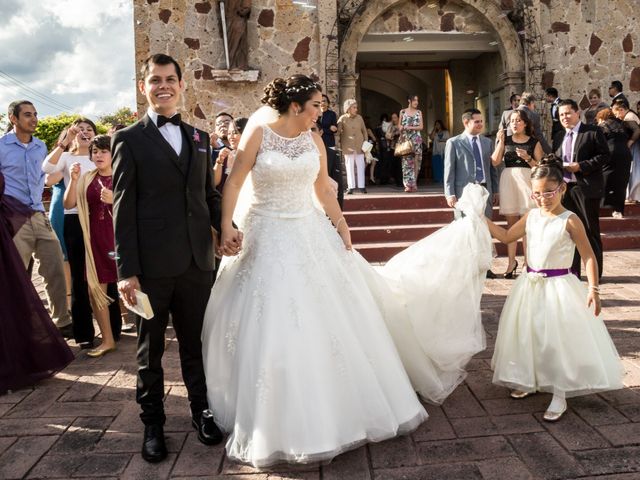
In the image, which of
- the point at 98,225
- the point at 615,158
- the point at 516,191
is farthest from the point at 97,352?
the point at 615,158

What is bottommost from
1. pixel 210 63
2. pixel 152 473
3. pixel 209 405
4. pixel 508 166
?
pixel 152 473

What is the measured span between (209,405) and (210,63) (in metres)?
8.41

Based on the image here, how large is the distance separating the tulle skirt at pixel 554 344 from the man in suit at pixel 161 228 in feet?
5.55

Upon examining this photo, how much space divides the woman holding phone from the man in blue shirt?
14.3ft

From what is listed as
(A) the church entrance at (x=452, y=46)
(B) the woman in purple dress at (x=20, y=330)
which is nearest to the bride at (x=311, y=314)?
(B) the woman in purple dress at (x=20, y=330)

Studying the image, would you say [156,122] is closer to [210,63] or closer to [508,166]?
[508,166]

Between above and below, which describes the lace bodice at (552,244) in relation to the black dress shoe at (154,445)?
above

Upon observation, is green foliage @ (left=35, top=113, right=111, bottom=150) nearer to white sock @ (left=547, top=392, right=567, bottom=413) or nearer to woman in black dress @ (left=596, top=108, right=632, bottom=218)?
woman in black dress @ (left=596, top=108, right=632, bottom=218)

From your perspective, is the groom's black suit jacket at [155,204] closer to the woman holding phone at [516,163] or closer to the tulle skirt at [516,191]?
the woman holding phone at [516,163]

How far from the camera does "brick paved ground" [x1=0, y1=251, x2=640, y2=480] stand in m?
2.65

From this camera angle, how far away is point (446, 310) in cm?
344

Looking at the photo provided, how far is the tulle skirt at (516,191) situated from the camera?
21.3 ft

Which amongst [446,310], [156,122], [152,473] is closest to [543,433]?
[446,310]

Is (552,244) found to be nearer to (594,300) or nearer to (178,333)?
(594,300)
